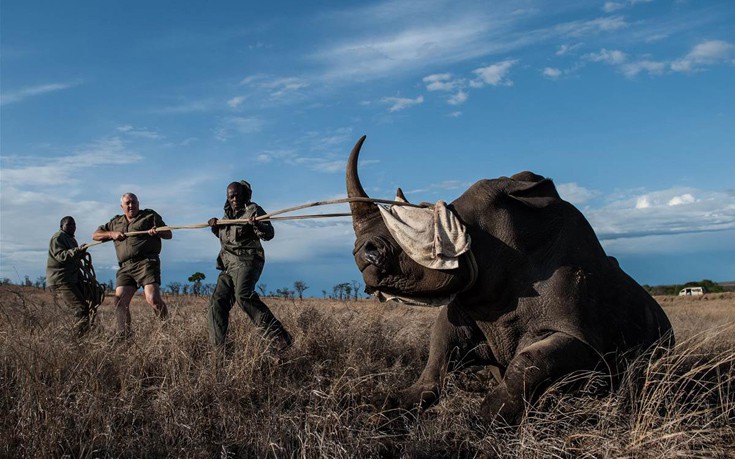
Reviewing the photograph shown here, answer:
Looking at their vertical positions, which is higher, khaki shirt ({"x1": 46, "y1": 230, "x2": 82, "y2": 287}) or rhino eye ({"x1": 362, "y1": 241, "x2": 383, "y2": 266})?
khaki shirt ({"x1": 46, "y1": 230, "x2": 82, "y2": 287})

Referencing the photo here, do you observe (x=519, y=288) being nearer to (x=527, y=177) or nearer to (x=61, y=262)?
(x=527, y=177)

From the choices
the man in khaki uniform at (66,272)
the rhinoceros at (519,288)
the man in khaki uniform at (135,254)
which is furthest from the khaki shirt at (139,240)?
the rhinoceros at (519,288)

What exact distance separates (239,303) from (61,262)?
3890 millimetres

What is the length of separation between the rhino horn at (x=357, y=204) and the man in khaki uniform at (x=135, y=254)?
16.4 ft

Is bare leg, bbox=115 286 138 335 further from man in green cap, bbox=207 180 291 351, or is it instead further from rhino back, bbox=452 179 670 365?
rhino back, bbox=452 179 670 365

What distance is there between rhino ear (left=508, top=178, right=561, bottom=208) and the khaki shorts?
5.94 m

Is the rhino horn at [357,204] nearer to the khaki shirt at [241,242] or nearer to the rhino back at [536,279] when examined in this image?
the rhino back at [536,279]

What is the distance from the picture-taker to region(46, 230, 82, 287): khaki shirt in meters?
10.4

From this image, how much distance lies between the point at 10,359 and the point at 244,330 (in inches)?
101

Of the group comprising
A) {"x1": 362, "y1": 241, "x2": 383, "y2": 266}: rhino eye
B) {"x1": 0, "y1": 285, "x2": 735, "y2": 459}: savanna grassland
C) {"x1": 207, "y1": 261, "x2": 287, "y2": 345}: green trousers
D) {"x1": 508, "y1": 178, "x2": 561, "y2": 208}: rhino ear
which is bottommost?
{"x1": 0, "y1": 285, "x2": 735, "y2": 459}: savanna grassland

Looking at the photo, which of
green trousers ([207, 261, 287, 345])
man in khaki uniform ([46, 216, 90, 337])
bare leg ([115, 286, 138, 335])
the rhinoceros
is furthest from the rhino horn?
man in khaki uniform ([46, 216, 90, 337])

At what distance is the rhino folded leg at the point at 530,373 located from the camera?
15.7 ft

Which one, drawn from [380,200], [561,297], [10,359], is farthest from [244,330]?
[561,297]

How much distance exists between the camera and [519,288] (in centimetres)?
518
